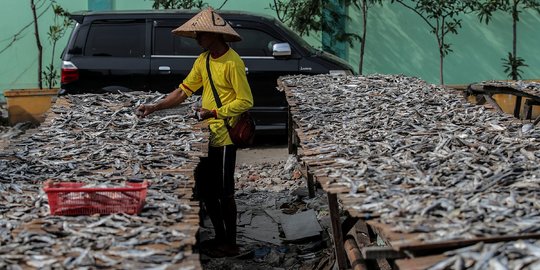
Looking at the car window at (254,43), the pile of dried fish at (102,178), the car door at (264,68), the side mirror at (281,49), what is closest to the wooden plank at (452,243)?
the pile of dried fish at (102,178)

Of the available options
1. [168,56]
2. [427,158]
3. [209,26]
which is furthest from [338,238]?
[168,56]

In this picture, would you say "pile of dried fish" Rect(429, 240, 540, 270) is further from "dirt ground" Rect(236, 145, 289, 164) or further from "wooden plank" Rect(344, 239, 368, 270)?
"dirt ground" Rect(236, 145, 289, 164)

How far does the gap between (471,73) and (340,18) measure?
2538mm

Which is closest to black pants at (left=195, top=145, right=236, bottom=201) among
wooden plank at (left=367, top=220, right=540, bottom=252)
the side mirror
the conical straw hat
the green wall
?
the conical straw hat

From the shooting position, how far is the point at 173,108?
717 cm

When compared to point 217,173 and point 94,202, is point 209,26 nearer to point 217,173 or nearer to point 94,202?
point 217,173

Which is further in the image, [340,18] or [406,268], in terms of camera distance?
[340,18]

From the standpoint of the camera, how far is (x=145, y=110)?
672cm

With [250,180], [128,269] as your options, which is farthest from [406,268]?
[250,180]

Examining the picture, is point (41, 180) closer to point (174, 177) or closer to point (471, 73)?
point (174, 177)

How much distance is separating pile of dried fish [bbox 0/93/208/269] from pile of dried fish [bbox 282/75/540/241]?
3.00ft

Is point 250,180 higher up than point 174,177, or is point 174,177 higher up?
point 174,177

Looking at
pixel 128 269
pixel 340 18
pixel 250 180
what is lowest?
pixel 250 180

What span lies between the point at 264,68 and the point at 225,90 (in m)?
5.03
